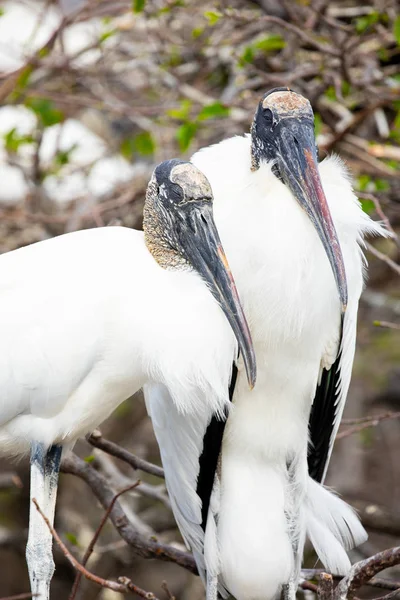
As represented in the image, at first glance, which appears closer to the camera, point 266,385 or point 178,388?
point 178,388

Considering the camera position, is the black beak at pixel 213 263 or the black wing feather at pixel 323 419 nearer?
the black beak at pixel 213 263

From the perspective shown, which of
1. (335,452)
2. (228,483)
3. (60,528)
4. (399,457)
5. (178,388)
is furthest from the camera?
(399,457)

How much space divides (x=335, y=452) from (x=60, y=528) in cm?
185

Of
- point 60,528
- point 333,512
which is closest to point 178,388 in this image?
point 333,512

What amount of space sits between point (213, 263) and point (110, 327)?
→ 0.31 metres

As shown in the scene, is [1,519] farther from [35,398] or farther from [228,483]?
[35,398]

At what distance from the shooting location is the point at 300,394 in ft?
10.1

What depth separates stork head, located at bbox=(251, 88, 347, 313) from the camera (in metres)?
2.65

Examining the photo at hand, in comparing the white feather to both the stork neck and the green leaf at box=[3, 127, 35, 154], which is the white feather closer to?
the stork neck

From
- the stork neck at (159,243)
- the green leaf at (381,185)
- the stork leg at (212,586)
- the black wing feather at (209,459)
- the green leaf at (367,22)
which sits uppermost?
the green leaf at (367,22)

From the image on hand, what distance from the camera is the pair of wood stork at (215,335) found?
8.56 feet

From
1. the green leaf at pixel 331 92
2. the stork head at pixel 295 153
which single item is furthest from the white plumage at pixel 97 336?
the green leaf at pixel 331 92

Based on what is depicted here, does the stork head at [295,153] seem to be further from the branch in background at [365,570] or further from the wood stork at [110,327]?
the branch in background at [365,570]

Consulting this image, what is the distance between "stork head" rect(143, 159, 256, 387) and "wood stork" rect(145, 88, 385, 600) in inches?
7.0
